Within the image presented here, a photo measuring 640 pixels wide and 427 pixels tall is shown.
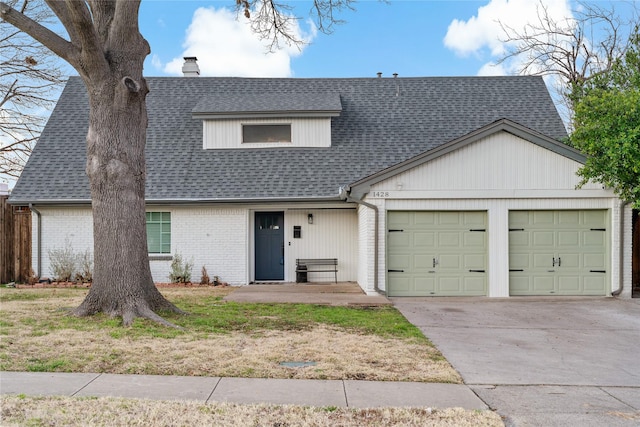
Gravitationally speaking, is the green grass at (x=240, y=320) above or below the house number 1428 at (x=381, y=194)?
below

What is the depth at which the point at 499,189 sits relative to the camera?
13719 mm

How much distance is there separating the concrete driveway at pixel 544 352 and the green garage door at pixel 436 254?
0.59 m

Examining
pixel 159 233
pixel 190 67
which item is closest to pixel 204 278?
pixel 159 233

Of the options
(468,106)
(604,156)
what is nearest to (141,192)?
(604,156)

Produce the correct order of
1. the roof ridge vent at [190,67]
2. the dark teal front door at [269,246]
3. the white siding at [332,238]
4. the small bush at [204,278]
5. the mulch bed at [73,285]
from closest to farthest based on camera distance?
1. the mulch bed at [73,285]
2. the small bush at [204,278]
3. the white siding at [332,238]
4. the dark teal front door at [269,246]
5. the roof ridge vent at [190,67]

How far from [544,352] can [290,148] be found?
1181 centimetres

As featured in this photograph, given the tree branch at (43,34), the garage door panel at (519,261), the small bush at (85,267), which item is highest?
the tree branch at (43,34)

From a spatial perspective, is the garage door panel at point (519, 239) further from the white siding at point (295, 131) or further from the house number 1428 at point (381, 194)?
the white siding at point (295, 131)

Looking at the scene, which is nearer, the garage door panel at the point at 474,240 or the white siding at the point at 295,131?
the garage door panel at the point at 474,240

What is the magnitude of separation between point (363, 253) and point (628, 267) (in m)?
6.70

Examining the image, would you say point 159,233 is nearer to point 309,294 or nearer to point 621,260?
point 309,294

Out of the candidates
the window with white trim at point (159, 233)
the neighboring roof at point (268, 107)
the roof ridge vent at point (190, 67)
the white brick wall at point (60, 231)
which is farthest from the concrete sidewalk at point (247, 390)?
the roof ridge vent at point (190, 67)

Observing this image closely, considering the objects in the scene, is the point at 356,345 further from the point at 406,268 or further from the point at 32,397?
the point at 406,268

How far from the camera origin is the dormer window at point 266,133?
60.2 feet
